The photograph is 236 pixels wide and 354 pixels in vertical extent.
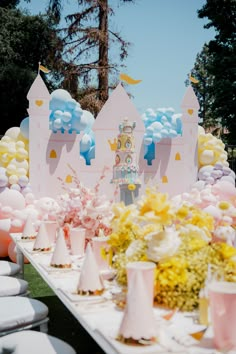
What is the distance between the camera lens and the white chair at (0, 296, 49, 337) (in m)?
2.50

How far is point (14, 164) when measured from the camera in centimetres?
653

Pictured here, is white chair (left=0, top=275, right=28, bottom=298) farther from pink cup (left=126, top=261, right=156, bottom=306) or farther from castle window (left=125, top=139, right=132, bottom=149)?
castle window (left=125, top=139, right=132, bottom=149)

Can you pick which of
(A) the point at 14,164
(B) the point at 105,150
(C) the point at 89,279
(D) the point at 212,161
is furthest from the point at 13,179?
(C) the point at 89,279

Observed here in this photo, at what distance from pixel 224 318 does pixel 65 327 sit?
8.99 feet

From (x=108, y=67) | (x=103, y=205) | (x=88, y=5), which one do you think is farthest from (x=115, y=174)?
(x=88, y=5)

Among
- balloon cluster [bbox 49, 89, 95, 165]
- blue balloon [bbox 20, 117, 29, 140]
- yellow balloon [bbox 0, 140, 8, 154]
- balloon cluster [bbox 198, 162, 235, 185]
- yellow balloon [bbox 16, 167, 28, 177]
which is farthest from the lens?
balloon cluster [bbox 198, 162, 235, 185]

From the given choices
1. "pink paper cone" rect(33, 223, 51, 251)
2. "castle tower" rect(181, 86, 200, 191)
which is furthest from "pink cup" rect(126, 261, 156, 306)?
"castle tower" rect(181, 86, 200, 191)

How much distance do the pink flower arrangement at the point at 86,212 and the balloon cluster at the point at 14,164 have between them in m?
3.39

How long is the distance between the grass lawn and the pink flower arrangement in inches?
40.0

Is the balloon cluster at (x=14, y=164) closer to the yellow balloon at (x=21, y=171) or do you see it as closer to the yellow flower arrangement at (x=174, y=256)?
the yellow balloon at (x=21, y=171)

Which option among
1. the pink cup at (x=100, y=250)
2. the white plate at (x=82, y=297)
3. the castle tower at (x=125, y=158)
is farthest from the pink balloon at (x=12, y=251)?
the white plate at (x=82, y=297)

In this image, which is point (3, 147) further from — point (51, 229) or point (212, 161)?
point (51, 229)

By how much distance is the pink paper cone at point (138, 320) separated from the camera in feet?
4.52

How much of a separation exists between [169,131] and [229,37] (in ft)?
34.3
